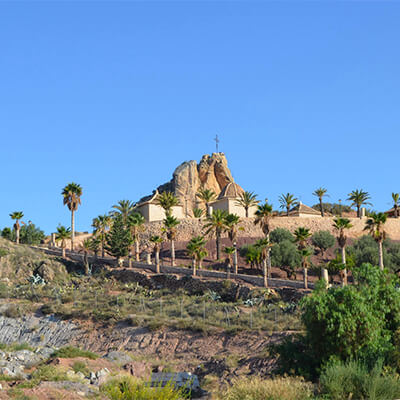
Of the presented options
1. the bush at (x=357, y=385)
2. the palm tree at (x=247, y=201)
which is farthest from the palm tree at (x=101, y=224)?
the bush at (x=357, y=385)

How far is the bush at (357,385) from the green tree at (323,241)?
52.4 m

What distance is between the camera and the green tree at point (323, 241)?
6994cm

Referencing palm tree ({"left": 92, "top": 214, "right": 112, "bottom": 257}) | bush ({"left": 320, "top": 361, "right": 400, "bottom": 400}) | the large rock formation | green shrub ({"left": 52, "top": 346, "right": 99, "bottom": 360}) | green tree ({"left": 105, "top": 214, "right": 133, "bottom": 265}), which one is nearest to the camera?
bush ({"left": 320, "top": 361, "right": 400, "bottom": 400})

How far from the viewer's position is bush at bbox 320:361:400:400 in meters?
16.0

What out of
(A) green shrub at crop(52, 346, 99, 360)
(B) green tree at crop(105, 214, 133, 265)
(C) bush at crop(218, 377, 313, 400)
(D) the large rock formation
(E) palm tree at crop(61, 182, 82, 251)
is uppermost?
(D) the large rock formation

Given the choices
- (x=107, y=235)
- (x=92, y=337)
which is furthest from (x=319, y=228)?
(x=92, y=337)

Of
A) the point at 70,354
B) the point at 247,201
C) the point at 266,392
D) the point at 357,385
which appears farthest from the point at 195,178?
the point at 266,392

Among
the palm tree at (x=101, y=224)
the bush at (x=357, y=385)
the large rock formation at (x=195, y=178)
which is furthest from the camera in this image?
the large rock formation at (x=195, y=178)

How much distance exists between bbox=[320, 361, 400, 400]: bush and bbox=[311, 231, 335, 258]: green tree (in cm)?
5237

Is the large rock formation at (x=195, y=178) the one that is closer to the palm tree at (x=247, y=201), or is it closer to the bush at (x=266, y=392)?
the palm tree at (x=247, y=201)

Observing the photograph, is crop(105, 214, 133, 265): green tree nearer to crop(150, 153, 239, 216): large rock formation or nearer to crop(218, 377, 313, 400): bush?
crop(150, 153, 239, 216): large rock formation

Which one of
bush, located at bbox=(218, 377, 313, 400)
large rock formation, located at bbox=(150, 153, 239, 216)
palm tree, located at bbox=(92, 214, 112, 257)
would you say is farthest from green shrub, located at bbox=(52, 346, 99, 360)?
large rock formation, located at bbox=(150, 153, 239, 216)

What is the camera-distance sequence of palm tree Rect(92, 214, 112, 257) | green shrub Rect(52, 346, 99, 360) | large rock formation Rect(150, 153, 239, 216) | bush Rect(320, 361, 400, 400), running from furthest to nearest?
large rock formation Rect(150, 153, 239, 216) < palm tree Rect(92, 214, 112, 257) < green shrub Rect(52, 346, 99, 360) < bush Rect(320, 361, 400, 400)

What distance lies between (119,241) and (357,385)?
47.8m
